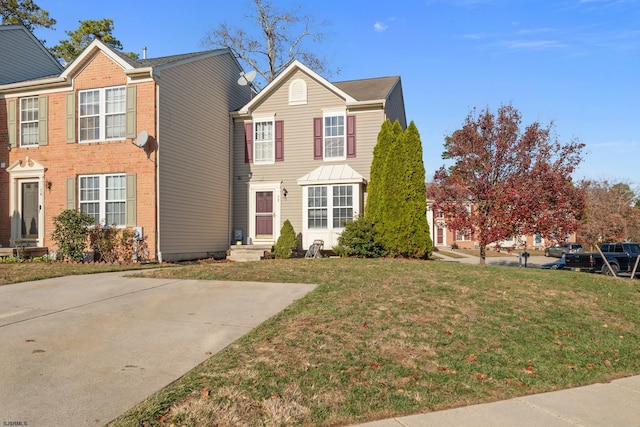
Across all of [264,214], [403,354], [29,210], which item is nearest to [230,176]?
[264,214]

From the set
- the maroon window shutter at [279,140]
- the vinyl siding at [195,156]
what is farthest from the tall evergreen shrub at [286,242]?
the maroon window shutter at [279,140]

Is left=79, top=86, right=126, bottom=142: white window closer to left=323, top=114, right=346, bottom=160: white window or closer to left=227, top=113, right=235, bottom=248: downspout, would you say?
left=227, top=113, right=235, bottom=248: downspout

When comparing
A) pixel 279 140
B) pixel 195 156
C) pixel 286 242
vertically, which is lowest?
pixel 286 242

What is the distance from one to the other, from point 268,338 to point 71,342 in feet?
7.34

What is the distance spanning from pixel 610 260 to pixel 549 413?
16.6 meters

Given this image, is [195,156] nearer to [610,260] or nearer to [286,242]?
[286,242]

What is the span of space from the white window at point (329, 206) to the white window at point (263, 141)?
2435 millimetres

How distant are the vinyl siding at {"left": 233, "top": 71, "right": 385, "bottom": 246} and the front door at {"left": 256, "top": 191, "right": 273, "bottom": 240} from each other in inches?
16.8

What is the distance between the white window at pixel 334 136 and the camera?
1656 cm

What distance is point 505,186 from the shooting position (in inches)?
523

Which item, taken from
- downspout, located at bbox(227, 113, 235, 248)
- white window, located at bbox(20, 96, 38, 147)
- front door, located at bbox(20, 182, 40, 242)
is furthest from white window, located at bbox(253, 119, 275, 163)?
front door, located at bbox(20, 182, 40, 242)

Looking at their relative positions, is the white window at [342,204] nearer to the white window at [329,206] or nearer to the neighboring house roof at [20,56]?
the white window at [329,206]

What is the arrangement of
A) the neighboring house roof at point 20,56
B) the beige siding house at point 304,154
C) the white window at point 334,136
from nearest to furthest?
the beige siding house at point 304,154 < the white window at point 334,136 < the neighboring house roof at point 20,56

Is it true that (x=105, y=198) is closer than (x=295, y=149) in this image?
Yes
